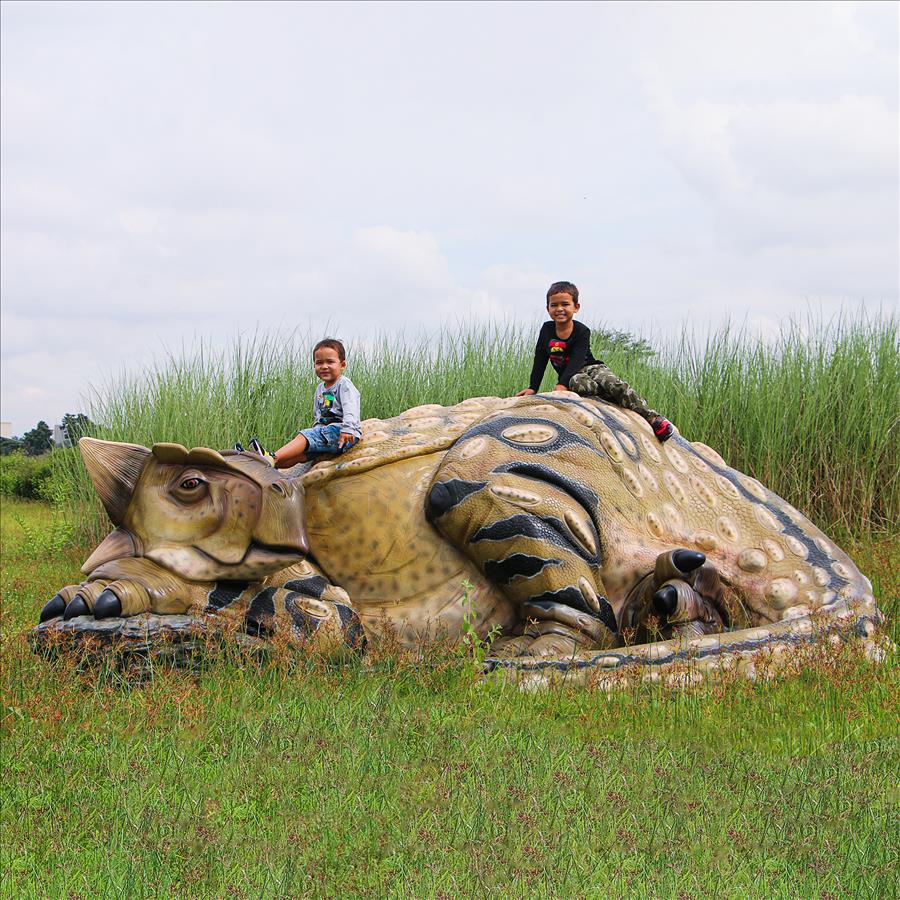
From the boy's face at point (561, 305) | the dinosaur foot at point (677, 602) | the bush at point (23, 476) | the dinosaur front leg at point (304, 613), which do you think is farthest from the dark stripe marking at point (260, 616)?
the bush at point (23, 476)

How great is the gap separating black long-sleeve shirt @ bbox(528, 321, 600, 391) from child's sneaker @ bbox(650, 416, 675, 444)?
0.79 m

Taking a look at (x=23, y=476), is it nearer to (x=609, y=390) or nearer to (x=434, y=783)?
(x=609, y=390)

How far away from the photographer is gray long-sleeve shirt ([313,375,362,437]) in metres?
5.68

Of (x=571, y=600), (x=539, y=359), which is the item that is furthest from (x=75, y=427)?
(x=571, y=600)

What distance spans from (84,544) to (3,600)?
254 cm

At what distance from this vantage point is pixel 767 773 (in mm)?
3770

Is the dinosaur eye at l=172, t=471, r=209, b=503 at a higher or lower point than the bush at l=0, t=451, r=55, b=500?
higher

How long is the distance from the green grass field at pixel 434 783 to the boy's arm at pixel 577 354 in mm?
2373

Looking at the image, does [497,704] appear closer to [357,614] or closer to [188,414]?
[357,614]

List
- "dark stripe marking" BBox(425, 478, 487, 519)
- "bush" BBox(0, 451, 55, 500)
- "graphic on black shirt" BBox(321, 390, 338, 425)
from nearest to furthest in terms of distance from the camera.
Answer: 1. "dark stripe marking" BBox(425, 478, 487, 519)
2. "graphic on black shirt" BBox(321, 390, 338, 425)
3. "bush" BBox(0, 451, 55, 500)

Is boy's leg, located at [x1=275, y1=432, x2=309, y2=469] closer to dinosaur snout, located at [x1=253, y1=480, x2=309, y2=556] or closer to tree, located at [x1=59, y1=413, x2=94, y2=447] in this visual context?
dinosaur snout, located at [x1=253, y1=480, x2=309, y2=556]

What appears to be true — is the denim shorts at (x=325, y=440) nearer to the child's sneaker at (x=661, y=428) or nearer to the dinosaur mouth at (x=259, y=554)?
the dinosaur mouth at (x=259, y=554)

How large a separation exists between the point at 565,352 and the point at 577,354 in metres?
0.14

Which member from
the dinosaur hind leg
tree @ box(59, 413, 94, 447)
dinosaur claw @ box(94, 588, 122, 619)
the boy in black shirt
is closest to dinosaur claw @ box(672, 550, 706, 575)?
the dinosaur hind leg
